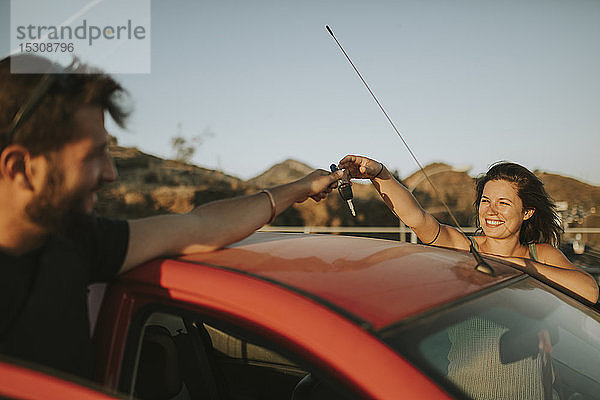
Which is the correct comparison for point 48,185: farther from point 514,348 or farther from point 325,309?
point 514,348

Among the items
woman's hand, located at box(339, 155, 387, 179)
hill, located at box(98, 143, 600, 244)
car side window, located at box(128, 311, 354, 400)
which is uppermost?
woman's hand, located at box(339, 155, 387, 179)

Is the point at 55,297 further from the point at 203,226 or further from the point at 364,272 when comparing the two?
the point at 364,272

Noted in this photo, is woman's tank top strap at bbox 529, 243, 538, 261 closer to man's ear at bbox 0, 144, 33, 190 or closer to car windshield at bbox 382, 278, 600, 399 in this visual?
car windshield at bbox 382, 278, 600, 399

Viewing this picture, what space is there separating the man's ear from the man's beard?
0.04 m

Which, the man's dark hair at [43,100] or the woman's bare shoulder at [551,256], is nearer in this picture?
the man's dark hair at [43,100]

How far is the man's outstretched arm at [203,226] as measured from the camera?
4.51 ft

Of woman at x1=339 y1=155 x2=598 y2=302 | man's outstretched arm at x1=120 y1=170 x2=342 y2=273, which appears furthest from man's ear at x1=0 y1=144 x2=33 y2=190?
woman at x1=339 y1=155 x2=598 y2=302

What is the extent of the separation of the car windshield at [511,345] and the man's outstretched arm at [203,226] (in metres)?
0.66

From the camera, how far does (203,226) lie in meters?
1.48

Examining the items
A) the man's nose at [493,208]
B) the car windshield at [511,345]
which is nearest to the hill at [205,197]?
the man's nose at [493,208]

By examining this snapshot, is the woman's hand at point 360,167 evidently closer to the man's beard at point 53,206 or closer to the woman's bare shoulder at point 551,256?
the woman's bare shoulder at point 551,256

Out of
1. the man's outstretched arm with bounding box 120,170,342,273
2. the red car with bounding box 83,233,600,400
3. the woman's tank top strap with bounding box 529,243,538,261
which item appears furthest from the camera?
the woman's tank top strap with bounding box 529,243,538,261

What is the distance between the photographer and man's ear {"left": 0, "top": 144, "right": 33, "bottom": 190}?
1.15m

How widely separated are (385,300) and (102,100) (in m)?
0.92
